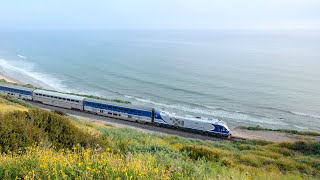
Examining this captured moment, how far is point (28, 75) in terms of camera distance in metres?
78.4

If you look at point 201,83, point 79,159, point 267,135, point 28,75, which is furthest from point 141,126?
point 28,75

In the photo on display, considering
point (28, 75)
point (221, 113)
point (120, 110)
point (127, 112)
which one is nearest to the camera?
point (127, 112)

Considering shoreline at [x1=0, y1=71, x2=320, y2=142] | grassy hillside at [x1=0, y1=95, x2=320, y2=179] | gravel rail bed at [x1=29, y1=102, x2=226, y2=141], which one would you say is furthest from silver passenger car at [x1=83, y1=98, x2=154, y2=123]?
grassy hillside at [x1=0, y1=95, x2=320, y2=179]

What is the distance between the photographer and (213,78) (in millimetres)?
74750

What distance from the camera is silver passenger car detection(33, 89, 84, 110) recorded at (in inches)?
1581

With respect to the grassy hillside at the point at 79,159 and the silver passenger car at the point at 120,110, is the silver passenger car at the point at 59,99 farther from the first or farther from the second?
the grassy hillside at the point at 79,159

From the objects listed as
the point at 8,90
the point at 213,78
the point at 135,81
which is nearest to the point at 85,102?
the point at 8,90

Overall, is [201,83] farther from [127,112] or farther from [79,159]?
[79,159]

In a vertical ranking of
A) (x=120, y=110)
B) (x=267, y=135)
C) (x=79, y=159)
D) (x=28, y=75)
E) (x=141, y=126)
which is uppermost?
(x=28, y=75)

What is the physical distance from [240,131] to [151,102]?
2089 centimetres

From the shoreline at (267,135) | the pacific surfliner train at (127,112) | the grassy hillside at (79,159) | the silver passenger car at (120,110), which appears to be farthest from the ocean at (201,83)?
the grassy hillside at (79,159)

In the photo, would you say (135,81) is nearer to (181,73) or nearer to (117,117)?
(181,73)

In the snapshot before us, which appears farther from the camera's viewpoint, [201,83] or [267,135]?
[201,83]

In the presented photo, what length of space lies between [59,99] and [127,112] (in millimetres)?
10885
